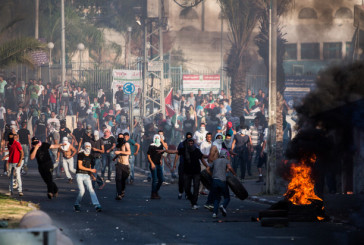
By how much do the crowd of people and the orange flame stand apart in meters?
1.28

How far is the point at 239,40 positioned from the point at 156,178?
1995cm

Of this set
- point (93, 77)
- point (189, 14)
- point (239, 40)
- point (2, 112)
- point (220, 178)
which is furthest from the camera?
point (189, 14)

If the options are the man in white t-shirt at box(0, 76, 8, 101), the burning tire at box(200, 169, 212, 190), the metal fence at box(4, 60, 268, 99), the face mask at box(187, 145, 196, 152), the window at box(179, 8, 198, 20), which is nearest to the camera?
the burning tire at box(200, 169, 212, 190)

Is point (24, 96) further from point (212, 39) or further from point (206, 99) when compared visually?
point (212, 39)

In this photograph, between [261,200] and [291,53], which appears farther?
[291,53]

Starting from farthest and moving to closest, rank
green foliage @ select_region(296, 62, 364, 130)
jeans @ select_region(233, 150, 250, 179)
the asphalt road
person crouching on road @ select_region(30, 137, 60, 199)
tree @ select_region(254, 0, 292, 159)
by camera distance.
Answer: tree @ select_region(254, 0, 292, 159), jeans @ select_region(233, 150, 250, 179), person crouching on road @ select_region(30, 137, 60, 199), green foliage @ select_region(296, 62, 364, 130), the asphalt road

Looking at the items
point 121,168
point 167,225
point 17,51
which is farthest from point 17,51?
point 167,225

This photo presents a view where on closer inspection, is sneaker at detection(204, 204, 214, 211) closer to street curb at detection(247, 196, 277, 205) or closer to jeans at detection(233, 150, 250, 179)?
street curb at detection(247, 196, 277, 205)

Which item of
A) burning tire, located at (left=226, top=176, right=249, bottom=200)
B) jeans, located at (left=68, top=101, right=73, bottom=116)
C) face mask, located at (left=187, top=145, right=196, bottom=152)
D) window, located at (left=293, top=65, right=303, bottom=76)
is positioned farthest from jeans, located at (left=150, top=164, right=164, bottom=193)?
window, located at (left=293, top=65, right=303, bottom=76)

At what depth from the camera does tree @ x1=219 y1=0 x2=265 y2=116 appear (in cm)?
3722

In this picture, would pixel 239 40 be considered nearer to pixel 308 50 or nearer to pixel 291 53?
pixel 308 50

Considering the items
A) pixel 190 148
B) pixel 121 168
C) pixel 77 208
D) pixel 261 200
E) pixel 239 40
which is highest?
pixel 239 40

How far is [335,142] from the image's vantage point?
1673 centimetres

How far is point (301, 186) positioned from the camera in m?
15.0
